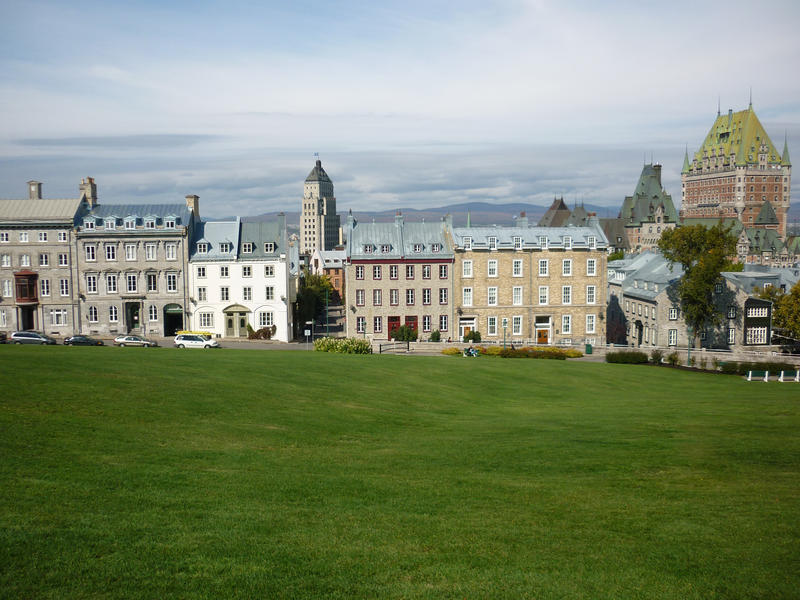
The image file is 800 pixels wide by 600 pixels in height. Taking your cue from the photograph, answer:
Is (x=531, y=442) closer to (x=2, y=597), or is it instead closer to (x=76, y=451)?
(x=76, y=451)

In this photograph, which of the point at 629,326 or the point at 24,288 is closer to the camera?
the point at 24,288

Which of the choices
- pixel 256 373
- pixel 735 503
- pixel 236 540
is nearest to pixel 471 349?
pixel 256 373

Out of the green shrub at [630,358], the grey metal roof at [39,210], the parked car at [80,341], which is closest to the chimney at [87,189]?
the grey metal roof at [39,210]

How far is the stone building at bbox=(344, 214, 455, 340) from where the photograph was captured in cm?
7175

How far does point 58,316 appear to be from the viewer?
7188 cm

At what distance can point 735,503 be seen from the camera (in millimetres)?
15320

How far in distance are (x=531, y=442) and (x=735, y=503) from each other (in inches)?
283

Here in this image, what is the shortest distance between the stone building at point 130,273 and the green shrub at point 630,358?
45501mm

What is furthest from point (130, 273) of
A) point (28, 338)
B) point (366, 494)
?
point (366, 494)

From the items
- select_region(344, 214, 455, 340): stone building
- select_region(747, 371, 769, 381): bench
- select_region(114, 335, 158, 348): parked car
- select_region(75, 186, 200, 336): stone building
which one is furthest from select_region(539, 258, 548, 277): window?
select_region(114, 335, 158, 348): parked car

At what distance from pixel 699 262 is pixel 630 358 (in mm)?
16139

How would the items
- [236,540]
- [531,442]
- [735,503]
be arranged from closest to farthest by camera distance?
1. [236,540]
2. [735,503]
3. [531,442]

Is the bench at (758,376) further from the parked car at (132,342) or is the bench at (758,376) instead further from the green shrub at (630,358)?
the parked car at (132,342)

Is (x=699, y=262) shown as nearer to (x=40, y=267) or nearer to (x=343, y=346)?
(x=343, y=346)
